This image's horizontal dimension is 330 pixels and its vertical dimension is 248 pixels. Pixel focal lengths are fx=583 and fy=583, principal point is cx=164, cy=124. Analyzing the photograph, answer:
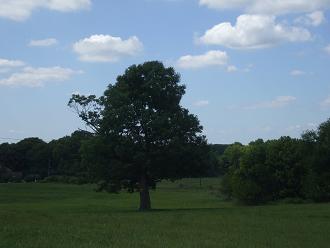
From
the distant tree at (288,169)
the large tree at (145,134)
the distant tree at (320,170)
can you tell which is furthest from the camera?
the distant tree at (288,169)

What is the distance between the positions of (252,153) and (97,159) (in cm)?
2502

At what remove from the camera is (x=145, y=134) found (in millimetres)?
48906

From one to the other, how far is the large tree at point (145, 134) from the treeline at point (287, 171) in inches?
607

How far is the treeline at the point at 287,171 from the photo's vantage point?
6156cm

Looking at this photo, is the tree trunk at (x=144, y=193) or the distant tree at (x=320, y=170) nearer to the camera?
the tree trunk at (x=144, y=193)

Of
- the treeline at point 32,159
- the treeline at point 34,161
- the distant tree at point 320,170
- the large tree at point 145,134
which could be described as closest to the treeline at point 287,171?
the distant tree at point 320,170

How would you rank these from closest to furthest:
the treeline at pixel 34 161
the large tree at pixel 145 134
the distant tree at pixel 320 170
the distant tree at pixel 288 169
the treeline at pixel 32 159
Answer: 1. the large tree at pixel 145 134
2. the distant tree at pixel 320 170
3. the distant tree at pixel 288 169
4. the treeline at pixel 34 161
5. the treeline at pixel 32 159

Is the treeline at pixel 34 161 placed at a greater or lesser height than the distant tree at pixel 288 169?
greater

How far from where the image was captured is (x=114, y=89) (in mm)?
49969

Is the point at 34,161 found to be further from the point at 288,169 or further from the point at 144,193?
the point at 144,193

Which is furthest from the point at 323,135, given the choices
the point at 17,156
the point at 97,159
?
the point at 17,156

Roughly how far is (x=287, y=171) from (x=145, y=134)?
22697 mm

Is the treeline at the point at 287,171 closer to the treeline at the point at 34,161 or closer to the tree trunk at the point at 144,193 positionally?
the tree trunk at the point at 144,193

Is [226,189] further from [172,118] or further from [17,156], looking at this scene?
[17,156]
